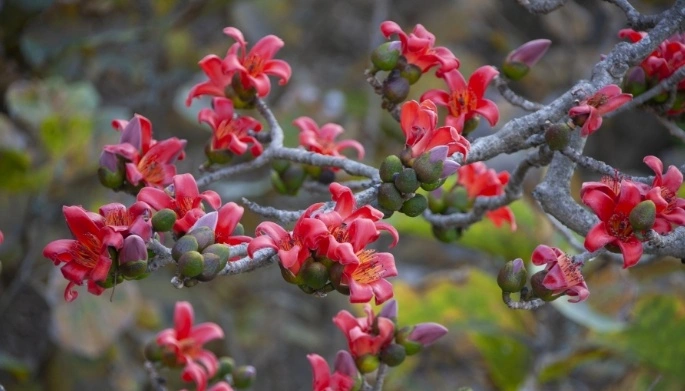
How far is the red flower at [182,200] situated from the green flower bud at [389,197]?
22 centimetres

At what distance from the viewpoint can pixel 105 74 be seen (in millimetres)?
3639

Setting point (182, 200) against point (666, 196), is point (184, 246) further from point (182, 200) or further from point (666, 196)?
point (666, 196)

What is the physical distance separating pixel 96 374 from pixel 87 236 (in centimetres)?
163

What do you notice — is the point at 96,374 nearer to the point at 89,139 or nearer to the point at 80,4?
the point at 89,139

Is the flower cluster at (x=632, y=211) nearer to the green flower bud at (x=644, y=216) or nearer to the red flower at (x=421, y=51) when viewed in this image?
the green flower bud at (x=644, y=216)

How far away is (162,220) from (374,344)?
38 centimetres

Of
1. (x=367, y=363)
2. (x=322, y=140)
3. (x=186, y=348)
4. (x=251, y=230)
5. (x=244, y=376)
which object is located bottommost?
(x=251, y=230)

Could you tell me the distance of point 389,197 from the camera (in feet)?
3.45

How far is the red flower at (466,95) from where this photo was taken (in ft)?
4.22

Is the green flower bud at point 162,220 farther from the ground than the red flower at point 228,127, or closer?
farther from the ground

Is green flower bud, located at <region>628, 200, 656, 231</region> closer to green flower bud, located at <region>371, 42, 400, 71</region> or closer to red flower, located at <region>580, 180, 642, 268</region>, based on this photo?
red flower, located at <region>580, 180, 642, 268</region>

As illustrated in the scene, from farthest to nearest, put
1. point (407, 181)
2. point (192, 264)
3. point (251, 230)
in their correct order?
point (251, 230) → point (407, 181) → point (192, 264)

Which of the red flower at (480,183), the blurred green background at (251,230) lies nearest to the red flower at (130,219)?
the red flower at (480,183)

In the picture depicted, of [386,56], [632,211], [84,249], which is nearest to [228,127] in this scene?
[386,56]
